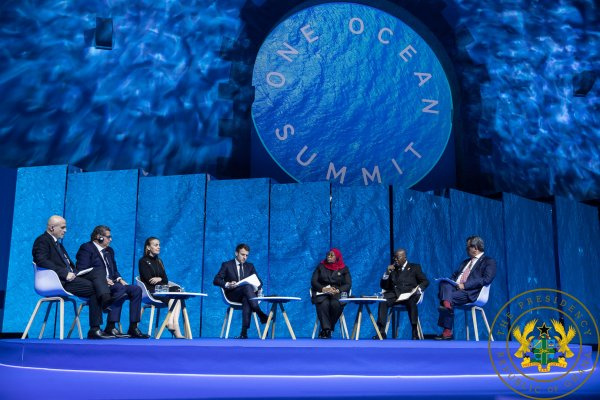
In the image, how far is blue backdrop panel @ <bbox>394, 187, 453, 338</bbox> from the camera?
7.06 m

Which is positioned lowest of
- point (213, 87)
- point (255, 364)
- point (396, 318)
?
point (255, 364)

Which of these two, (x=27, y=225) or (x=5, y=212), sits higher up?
(x=5, y=212)

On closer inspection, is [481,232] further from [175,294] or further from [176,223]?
[175,294]

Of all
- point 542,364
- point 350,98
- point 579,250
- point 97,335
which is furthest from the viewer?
point 350,98

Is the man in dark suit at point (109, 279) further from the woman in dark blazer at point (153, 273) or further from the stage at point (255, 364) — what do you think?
the stage at point (255, 364)

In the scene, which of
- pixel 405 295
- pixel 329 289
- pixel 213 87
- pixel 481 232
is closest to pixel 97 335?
pixel 329 289

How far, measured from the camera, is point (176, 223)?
7.09 metres

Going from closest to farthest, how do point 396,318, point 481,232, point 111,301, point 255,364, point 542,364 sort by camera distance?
point 255,364 < point 542,364 < point 111,301 < point 396,318 < point 481,232

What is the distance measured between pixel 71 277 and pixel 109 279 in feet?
1.39

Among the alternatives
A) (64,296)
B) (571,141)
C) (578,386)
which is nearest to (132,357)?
(64,296)

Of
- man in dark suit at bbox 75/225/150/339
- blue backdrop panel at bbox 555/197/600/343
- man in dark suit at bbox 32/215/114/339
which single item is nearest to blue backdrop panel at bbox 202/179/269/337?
man in dark suit at bbox 75/225/150/339

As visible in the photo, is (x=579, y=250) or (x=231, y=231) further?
(x=579, y=250)

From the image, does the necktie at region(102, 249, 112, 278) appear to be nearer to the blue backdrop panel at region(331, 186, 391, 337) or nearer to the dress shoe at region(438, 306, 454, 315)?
the blue backdrop panel at region(331, 186, 391, 337)

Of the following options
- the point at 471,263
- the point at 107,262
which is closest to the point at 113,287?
the point at 107,262
